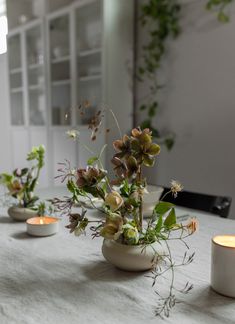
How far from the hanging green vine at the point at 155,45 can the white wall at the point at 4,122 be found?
1.76 m

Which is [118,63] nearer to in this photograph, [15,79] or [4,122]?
[15,79]

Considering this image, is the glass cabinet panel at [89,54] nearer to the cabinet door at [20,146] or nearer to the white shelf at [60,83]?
the white shelf at [60,83]

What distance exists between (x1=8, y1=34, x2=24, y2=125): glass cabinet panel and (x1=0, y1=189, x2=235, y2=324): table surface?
2833 mm

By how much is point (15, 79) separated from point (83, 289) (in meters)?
3.29

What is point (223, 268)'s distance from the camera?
61 cm

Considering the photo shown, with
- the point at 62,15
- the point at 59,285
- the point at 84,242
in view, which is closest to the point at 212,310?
the point at 59,285

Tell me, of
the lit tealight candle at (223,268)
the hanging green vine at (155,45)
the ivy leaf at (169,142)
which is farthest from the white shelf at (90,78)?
the lit tealight candle at (223,268)

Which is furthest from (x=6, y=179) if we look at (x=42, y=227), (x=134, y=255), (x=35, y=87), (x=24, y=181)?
(x=35, y=87)

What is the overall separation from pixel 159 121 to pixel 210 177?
64 cm

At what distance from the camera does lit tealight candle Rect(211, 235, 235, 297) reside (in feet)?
1.97

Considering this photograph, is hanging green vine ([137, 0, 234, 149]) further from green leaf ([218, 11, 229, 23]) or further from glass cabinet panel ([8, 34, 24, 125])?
glass cabinet panel ([8, 34, 24, 125])

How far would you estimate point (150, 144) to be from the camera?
2.19ft

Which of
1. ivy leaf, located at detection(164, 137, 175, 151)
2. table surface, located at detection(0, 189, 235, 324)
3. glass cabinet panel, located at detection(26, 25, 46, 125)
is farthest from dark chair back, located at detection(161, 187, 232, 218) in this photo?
glass cabinet panel, located at detection(26, 25, 46, 125)

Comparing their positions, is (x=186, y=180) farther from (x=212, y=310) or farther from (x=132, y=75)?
(x=212, y=310)
